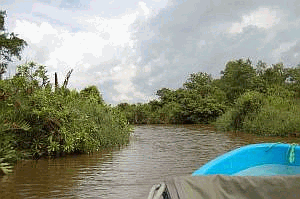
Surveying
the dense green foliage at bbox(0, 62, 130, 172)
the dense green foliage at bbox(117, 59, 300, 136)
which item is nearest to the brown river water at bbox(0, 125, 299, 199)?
the dense green foliage at bbox(0, 62, 130, 172)

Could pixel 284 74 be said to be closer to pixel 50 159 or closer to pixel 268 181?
pixel 50 159

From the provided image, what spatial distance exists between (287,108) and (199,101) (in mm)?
18201

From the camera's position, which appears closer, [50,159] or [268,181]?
[268,181]

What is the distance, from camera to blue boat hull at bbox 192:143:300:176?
189 inches

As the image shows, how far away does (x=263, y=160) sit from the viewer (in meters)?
5.10

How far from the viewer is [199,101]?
44438 millimetres

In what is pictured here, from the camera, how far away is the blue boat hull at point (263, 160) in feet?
15.8

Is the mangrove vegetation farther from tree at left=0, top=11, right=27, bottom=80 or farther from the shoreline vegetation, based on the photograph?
tree at left=0, top=11, right=27, bottom=80

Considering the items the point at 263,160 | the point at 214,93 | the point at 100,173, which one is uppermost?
the point at 214,93

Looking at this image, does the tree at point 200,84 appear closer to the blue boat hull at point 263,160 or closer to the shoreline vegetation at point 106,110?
the shoreline vegetation at point 106,110

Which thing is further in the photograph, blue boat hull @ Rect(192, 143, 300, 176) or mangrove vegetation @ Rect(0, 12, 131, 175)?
mangrove vegetation @ Rect(0, 12, 131, 175)

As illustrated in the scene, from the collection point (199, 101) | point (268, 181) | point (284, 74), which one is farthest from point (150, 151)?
point (284, 74)

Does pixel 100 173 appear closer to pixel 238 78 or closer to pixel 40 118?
pixel 40 118

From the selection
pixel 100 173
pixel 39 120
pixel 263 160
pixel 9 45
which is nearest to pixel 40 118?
pixel 39 120
